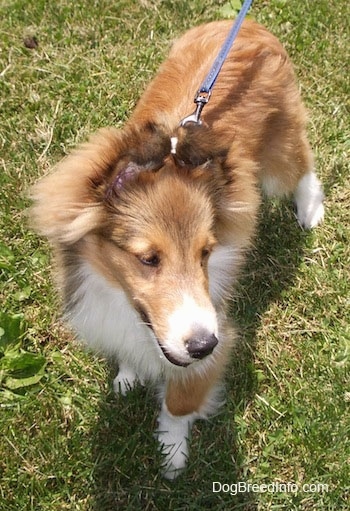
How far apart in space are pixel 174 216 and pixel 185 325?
0.43 meters

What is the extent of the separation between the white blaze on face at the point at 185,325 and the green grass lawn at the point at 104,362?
1.10 meters

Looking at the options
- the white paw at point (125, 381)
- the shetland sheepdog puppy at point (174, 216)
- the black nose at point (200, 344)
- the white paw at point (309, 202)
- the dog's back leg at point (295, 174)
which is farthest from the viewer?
the white paw at point (309, 202)

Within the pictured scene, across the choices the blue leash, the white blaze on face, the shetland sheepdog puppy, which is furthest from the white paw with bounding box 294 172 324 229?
the white blaze on face

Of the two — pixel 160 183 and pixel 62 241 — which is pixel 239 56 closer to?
pixel 160 183

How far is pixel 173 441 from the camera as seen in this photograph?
3215 mm

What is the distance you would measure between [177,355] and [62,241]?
2.40 feet

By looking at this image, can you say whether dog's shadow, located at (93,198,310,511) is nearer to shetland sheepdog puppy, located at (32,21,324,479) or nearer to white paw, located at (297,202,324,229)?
shetland sheepdog puppy, located at (32,21,324,479)

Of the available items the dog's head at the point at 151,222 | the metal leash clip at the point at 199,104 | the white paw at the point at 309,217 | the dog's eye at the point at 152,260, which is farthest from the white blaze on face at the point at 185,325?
the white paw at the point at 309,217

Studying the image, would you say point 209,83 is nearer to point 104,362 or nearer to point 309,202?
point 309,202

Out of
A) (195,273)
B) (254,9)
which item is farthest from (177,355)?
(254,9)

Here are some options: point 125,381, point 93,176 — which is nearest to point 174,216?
point 93,176

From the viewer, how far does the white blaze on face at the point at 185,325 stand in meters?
2.24

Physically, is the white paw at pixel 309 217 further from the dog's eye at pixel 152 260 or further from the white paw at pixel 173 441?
the dog's eye at pixel 152 260

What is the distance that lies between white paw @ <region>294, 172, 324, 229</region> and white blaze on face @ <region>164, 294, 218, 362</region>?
2014mm
